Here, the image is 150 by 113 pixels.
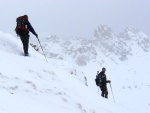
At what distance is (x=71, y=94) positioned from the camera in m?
11.7

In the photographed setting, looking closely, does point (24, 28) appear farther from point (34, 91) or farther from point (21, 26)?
point (34, 91)

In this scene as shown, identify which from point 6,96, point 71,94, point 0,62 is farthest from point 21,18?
point 6,96

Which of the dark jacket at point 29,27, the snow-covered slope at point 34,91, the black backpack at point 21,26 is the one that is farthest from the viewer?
the dark jacket at point 29,27

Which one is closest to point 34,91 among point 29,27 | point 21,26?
point 21,26

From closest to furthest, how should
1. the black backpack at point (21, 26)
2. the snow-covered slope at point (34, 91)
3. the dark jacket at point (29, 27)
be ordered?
the snow-covered slope at point (34, 91) < the black backpack at point (21, 26) < the dark jacket at point (29, 27)

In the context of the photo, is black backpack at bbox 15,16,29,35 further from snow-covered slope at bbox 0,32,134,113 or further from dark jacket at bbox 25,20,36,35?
snow-covered slope at bbox 0,32,134,113

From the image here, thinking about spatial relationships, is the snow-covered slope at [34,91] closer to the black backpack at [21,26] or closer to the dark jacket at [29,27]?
the black backpack at [21,26]

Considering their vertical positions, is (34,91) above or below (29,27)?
below

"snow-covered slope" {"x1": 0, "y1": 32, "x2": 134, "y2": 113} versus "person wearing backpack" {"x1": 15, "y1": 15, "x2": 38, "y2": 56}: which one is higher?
"person wearing backpack" {"x1": 15, "y1": 15, "x2": 38, "y2": 56}

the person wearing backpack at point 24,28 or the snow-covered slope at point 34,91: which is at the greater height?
the person wearing backpack at point 24,28

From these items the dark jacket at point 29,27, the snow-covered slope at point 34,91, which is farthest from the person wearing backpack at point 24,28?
the snow-covered slope at point 34,91

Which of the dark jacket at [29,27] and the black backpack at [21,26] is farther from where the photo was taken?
the dark jacket at [29,27]

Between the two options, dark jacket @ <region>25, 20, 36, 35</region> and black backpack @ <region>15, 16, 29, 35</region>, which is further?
dark jacket @ <region>25, 20, 36, 35</region>

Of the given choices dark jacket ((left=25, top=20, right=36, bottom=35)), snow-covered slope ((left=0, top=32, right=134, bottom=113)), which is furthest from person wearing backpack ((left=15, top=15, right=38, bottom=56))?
snow-covered slope ((left=0, top=32, right=134, bottom=113))
